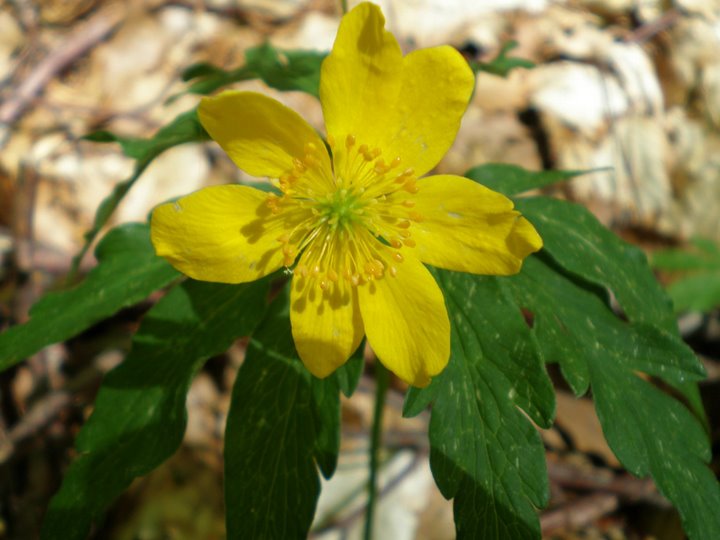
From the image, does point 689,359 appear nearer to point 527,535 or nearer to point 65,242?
point 527,535

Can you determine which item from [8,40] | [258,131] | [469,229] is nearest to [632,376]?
[469,229]

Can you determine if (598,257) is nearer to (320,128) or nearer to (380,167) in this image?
(380,167)

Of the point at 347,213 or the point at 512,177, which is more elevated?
the point at 347,213

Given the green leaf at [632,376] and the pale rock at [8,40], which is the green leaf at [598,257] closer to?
the green leaf at [632,376]

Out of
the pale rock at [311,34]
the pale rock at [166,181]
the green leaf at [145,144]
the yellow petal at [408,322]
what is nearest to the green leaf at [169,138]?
the green leaf at [145,144]

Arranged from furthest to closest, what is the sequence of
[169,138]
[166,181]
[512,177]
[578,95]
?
[578,95], [166,181], [512,177], [169,138]

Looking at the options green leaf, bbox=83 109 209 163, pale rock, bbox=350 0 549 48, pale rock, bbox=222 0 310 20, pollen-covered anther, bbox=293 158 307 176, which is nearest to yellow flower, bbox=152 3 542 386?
pollen-covered anther, bbox=293 158 307 176
